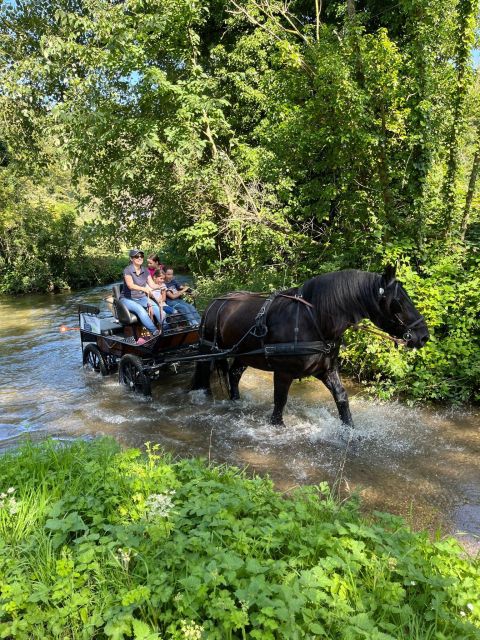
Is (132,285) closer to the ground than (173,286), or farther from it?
farther from it

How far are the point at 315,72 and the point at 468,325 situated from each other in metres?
4.47

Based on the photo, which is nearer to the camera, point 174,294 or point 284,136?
point 284,136

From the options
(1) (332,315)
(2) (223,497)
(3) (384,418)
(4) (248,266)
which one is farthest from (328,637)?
(4) (248,266)

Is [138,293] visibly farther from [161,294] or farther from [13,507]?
[13,507]

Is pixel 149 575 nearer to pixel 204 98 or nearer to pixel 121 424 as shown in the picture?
pixel 121 424

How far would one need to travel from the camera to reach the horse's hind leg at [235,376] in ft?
22.2

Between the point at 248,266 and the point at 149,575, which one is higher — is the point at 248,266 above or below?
above

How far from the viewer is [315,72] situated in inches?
279

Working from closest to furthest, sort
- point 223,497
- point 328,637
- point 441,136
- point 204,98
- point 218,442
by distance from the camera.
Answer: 1. point 328,637
2. point 223,497
3. point 218,442
4. point 441,136
5. point 204,98

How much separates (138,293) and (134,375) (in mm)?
1349

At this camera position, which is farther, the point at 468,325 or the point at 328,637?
the point at 468,325

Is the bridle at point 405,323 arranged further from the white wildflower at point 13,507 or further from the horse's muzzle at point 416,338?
the white wildflower at point 13,507

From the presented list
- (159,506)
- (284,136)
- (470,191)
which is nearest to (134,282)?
(284,136)

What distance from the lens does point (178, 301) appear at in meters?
8.21
